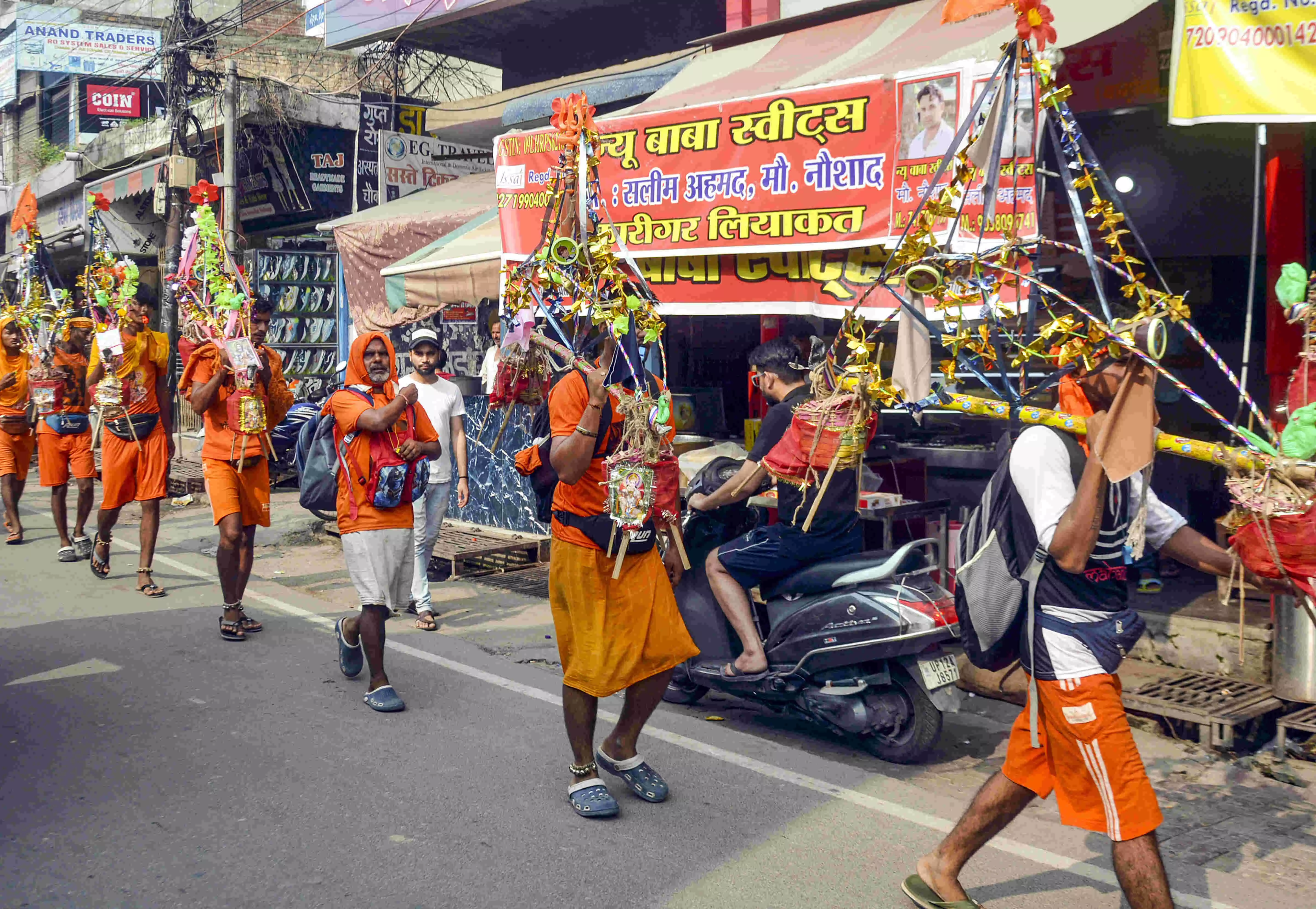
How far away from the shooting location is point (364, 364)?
220 inches

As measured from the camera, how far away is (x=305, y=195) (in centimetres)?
1677

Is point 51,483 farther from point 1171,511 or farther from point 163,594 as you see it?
point 1171,511

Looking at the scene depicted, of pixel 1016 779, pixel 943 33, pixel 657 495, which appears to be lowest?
pixel 1016 779

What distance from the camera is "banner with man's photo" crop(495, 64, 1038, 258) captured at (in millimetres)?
6270

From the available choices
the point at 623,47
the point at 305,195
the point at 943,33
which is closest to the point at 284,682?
the point at 943,33

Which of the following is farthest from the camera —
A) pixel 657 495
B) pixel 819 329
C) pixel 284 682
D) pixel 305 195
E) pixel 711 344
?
pixel 305 195

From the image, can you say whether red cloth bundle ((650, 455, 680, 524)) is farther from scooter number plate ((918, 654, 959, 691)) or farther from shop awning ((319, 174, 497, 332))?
shop awning ((319, 174, 497, 332))

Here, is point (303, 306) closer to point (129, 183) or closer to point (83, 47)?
point (129, 183)

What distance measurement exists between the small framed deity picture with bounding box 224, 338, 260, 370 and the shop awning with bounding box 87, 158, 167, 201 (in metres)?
11.6

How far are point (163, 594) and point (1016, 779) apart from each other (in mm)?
6394

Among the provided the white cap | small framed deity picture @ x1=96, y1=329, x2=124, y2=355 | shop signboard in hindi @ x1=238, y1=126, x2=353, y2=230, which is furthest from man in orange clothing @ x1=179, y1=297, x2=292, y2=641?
shop signboard in hindi @ x1=238, y1=126, x2=353, y2=230

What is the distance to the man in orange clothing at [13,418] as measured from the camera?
31.9 feet

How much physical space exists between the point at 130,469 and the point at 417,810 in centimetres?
507

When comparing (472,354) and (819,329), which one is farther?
(472,354)
